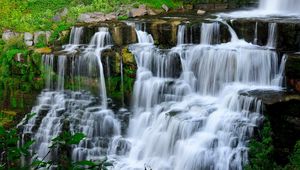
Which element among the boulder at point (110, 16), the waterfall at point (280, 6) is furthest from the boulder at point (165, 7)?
the waterfall at point (280, 6)

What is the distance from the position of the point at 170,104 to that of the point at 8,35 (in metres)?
8.09

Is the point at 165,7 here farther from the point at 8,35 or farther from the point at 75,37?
the point at 8,35

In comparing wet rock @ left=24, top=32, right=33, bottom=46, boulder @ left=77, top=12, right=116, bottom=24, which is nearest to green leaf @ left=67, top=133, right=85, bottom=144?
wet rock @ left=24, top=32, right=33, bottom=46

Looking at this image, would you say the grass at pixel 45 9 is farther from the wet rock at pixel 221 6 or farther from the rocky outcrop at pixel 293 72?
the rocky outcrop at pixel 293 72

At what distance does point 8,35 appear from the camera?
1745 cm

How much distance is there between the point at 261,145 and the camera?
10.4 m

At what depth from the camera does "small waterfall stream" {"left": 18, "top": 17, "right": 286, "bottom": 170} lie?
457 inches

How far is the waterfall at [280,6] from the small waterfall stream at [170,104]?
17.4 ft

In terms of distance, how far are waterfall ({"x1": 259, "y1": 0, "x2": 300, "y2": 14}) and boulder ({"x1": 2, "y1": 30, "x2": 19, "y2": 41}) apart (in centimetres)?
1123

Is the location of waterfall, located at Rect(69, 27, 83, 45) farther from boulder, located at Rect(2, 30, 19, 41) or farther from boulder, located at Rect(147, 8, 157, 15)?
boulder, located at Rect(147, 8, 157, 15)

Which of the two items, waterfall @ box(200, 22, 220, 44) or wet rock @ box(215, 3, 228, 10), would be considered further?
wet rock @ box(215, 3, 228, 10)

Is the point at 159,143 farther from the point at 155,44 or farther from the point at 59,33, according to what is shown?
the point at 59,33

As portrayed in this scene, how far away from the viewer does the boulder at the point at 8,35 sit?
1733cm

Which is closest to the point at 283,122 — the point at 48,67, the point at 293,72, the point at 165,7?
the point at 293,72
